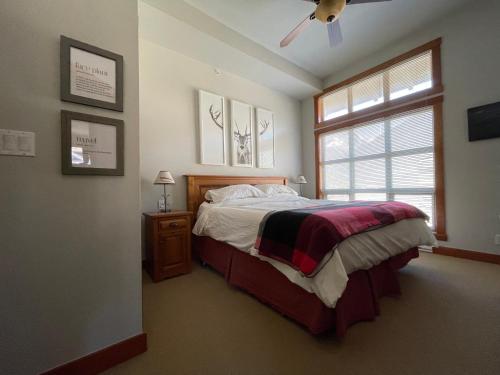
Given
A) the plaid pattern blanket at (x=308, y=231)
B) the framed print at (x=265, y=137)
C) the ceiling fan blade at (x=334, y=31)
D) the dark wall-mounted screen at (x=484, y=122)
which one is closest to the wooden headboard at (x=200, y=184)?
the framed print at (x=265, y=137)

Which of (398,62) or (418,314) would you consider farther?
(398,62)

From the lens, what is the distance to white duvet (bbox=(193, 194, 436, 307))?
122 cm

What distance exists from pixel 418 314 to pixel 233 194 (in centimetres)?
224

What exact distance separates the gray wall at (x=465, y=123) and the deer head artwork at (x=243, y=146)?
2902 mm

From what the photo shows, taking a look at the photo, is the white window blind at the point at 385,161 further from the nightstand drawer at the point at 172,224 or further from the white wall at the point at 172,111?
the nightstand drawer at the point at 172,224

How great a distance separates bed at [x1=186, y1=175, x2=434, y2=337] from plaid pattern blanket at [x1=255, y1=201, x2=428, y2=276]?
0.28 ft

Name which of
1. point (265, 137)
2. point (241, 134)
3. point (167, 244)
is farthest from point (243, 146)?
point (167, 244)

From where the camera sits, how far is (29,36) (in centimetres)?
98

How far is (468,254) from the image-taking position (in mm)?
2691

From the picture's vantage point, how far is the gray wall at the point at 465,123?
8.30 ft

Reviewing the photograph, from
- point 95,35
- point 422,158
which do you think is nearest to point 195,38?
point 95,35

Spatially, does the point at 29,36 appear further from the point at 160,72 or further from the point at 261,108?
the point at 261,108

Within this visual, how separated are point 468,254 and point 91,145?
417 cm

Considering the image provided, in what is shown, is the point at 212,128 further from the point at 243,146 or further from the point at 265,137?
the point at 265,137
